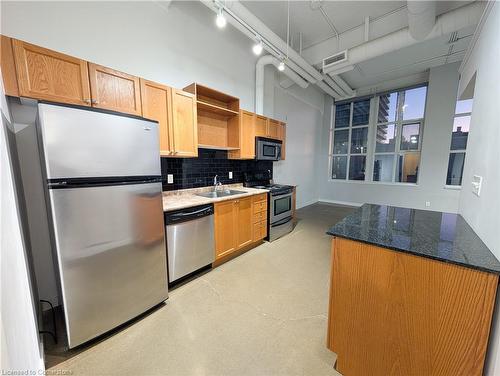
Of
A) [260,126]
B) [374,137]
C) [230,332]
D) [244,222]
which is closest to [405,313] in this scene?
[230,332]

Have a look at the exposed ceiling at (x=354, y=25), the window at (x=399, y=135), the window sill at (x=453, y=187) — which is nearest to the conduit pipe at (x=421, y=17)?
the exposed ceiling at (x=354, y=25)

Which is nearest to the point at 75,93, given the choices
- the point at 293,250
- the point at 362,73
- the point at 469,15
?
the point at 293,250

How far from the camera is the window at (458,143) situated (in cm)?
440

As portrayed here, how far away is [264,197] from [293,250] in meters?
1.00

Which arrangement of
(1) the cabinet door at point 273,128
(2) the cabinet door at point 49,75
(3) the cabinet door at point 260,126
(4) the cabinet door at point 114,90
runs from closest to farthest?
(2) the cabinet door at point 49,75
(4) the cabinet door at point 114,90
(3) the cabinet door at point 260,126
(1) the cabinet door at point 273,128

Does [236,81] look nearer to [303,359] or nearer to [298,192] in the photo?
[298,192]

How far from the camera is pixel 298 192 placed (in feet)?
18.9

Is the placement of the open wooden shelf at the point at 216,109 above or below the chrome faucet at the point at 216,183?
above

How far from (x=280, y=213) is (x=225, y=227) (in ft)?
4.39

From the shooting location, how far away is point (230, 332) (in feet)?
5.37

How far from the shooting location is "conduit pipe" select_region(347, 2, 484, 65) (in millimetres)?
2516

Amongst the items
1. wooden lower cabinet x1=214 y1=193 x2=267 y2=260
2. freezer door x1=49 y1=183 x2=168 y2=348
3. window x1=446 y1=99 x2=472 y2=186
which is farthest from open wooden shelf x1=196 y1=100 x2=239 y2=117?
window x1=446 y1=99 x2=472 y2=186

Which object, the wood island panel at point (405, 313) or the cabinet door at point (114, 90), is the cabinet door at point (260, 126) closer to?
the cabinet door at point (114, 90)

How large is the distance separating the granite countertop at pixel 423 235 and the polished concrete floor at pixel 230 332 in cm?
99
